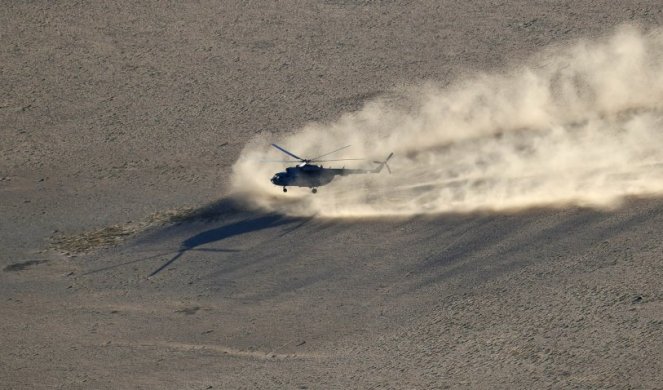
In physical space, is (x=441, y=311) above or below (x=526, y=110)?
below

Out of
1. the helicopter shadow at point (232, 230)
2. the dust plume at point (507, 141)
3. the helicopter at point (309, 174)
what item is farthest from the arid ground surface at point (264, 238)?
the helicopter at point (309, 174)

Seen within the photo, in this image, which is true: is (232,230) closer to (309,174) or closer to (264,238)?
(264,238)

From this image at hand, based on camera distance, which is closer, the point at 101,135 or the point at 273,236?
the point at 273,236

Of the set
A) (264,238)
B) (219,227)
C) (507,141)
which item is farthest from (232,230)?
(507,141)

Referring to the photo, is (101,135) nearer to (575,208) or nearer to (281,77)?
(281,77)

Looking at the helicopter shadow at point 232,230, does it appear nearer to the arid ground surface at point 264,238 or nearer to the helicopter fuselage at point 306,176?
the arid ground surface at point 264,238

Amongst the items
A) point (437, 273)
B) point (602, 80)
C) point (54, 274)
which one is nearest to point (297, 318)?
point (437, 273)

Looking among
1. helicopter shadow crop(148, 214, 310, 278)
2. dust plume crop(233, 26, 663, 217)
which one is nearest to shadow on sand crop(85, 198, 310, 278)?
helicopter shadow crop(148, 214, 310, 278)
